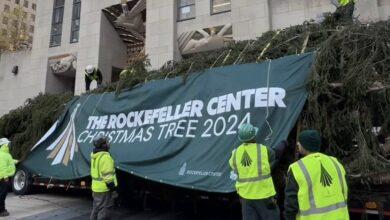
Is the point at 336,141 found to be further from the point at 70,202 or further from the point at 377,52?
the point at 70,202

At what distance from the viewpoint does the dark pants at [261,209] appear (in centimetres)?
500

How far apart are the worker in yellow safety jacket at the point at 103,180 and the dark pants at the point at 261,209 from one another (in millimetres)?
2721

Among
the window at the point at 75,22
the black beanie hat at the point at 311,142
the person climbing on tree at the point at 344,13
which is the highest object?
the window at the point at 75,22

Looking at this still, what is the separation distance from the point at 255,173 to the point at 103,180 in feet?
9.85

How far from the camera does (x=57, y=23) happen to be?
85.4 feet

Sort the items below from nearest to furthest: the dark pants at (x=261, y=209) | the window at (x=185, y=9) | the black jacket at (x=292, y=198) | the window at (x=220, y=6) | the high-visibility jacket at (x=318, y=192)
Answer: the high-visibility jacket at (x=318, y=192) → the black jacket at (x=292, y=198) → the dark pants at (x=261, y=209) → the window at (x=220, y=6) → the window at (x=185, y=9)

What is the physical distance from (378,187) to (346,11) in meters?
3.32

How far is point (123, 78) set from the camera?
28.9 feet

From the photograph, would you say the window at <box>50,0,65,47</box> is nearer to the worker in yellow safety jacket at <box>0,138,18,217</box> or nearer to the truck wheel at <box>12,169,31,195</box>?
the truck wheel at <box>12,169,31,195</box>

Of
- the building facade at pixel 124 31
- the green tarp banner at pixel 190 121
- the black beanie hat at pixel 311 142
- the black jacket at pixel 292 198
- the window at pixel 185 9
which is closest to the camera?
the black jacket at pixel 292 198

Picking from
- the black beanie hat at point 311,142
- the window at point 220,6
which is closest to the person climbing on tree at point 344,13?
the black beanie hat at point 311,142

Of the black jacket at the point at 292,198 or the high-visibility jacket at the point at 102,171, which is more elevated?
the high-visibility jacket at the point at 102,171

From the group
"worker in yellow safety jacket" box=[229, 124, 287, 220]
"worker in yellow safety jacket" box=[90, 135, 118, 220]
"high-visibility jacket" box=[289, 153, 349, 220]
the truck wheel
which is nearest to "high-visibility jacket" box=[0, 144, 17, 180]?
the truck wheel

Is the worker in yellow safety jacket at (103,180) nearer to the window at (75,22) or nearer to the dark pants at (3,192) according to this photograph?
the dark pants at (3,192)
